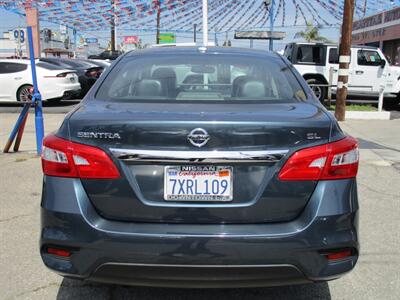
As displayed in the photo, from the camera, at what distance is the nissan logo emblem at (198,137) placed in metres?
2.56

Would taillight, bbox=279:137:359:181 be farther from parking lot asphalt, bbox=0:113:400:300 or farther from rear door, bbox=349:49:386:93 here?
rear door, bbox=349:49:386:93

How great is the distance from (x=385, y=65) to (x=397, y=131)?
5928 mm

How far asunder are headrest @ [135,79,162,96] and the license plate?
0.91 metres

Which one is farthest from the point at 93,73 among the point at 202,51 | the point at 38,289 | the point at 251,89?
the point at 251,89

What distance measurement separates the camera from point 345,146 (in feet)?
8.95

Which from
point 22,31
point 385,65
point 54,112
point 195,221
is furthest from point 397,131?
point 22,31

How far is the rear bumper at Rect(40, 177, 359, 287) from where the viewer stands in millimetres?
2541

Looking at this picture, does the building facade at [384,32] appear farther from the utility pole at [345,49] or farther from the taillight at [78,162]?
the taillight at [78,162]

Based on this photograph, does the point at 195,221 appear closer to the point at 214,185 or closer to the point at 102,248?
the point at 214,185

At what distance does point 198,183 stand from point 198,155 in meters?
0.15

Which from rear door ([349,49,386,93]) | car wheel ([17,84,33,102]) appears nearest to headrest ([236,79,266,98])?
car wheel ([17,84,33,102])

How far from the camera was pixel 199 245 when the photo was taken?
2.54 m

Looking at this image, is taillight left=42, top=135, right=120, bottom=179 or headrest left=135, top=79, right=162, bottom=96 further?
headrest left=135, top=79, right=162, bottom=96

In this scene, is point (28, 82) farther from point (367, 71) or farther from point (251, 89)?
point (251, 89)
